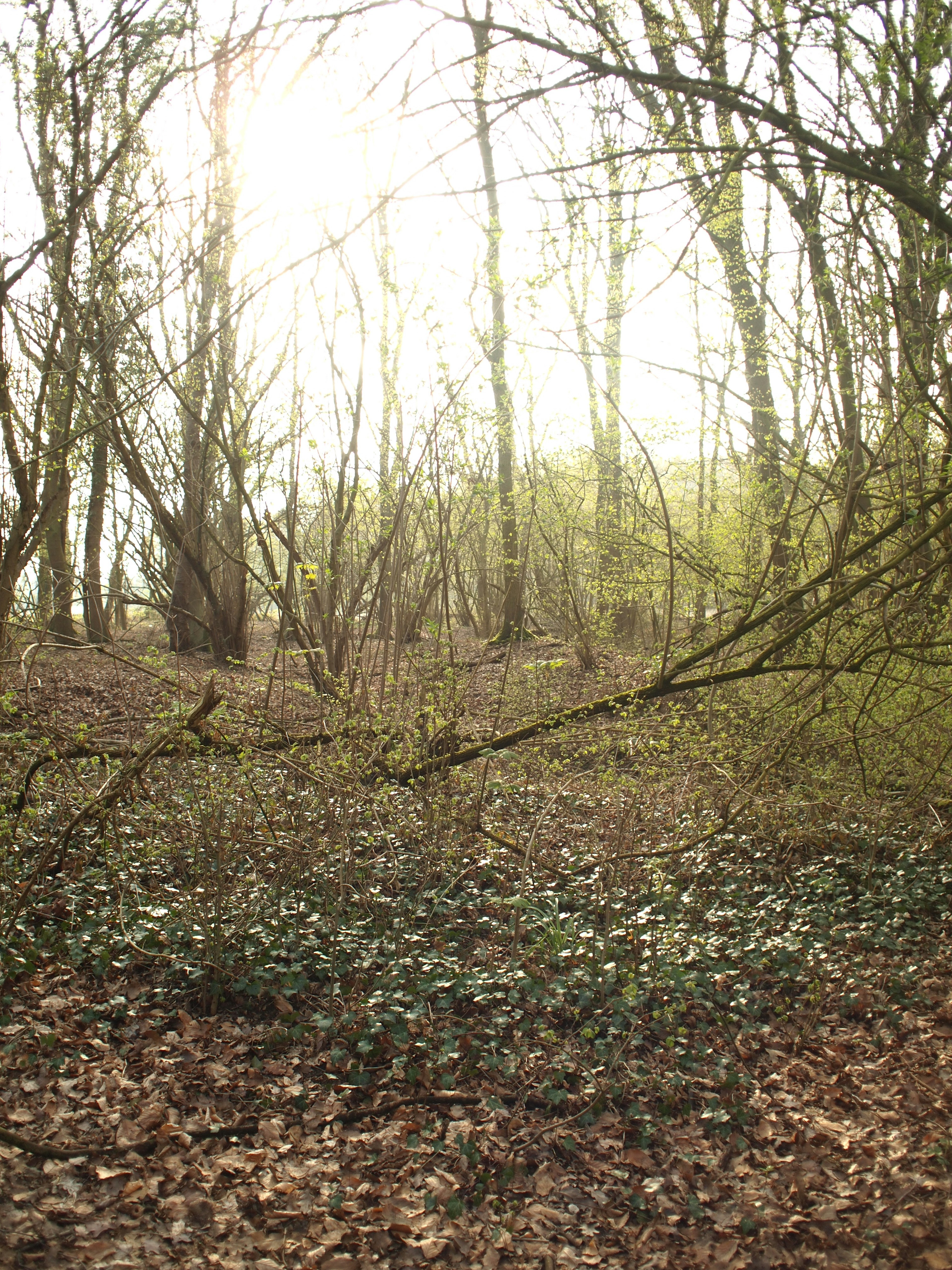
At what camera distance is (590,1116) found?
3.03 meters

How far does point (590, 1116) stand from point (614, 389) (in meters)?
13.1

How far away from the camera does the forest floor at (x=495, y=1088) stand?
244 centimetres

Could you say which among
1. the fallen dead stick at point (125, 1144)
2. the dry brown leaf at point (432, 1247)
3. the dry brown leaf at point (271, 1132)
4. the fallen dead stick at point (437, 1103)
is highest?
the fallen dead stick at point (125, 1144)

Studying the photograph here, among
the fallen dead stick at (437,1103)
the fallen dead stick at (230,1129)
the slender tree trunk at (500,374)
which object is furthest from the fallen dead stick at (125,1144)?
the slender tree trunk at (500,374)

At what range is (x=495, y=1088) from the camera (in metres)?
3.17

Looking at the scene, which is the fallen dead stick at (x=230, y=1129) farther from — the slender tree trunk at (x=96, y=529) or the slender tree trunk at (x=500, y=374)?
the slender tree trunk at (x=96, y=529)

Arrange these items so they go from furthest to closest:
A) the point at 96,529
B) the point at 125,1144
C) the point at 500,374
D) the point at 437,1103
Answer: the point at 96,529 → the point at 500,374 → the point at 437,1103 → the point at 125,1144

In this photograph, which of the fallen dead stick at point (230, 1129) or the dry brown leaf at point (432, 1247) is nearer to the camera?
the dry brown leaf at point (432, 1247)

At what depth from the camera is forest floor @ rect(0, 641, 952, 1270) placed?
2443 millimetres

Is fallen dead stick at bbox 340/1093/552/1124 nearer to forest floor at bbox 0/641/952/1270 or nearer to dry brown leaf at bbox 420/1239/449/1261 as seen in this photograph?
forest floor at bbox 0/641/952/1270

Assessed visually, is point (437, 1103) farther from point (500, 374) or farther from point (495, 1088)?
point (500, 374)

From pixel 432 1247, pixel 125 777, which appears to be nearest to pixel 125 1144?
pixel 432 1247

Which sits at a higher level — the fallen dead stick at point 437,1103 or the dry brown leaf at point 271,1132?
the dry brown leaf at point 271,1132

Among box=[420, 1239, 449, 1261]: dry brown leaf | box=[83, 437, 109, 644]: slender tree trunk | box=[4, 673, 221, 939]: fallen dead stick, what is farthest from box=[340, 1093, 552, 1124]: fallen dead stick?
box=[83, 437, 109, 644]: slender tree trunk
